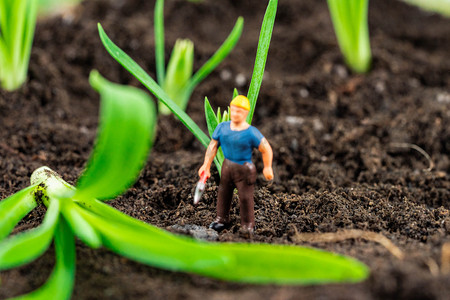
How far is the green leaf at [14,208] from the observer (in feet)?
4.53

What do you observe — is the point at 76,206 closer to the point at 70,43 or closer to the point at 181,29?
the point at 70,43

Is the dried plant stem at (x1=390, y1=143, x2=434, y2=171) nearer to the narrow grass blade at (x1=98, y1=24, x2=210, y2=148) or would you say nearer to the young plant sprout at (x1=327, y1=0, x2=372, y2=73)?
the young plant sprout at (x1=327, y1=0, x2=372, y2=73)

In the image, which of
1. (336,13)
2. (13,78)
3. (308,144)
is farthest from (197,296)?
(336,13)

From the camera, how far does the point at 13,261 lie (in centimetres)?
115

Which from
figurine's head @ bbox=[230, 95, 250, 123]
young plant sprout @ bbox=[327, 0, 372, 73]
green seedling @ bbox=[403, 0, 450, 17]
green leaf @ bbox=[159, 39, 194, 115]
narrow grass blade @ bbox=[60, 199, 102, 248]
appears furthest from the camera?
green seedling @ bbox=[403, 0, 450, 17]

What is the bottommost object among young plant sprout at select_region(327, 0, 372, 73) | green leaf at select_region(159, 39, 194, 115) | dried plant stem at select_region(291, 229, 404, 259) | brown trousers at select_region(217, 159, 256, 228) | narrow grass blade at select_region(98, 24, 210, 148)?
dried plant stem at select_region(291, 229, 404, 259)

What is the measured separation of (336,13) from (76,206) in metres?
1.90

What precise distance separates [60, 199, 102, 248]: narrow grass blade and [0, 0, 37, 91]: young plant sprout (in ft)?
4.31

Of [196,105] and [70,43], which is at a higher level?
[70,43]

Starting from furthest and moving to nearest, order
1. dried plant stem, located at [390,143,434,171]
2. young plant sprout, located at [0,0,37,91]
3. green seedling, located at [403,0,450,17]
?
green seedling, located at [403,0,450,17] < young plant sprout, located at [0,0,37,91] < dried plant stem, located at [390,143,434,171]

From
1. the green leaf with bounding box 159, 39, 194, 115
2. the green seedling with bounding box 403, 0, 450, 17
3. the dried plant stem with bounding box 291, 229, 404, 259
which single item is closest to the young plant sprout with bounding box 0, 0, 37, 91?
the green leaf with bounding box 159, 39, 194, 115

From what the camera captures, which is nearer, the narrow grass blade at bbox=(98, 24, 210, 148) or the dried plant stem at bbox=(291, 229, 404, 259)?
the dried plant stem at bbox=(291, 229, 404, 259)

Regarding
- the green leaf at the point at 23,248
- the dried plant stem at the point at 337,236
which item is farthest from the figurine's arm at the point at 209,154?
the green leaf at the point at 23,248

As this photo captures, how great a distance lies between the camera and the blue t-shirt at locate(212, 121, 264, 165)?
4.89 ft
